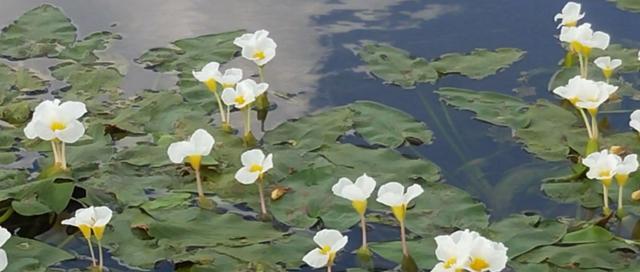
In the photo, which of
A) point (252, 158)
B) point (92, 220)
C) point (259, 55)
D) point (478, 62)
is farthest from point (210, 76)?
point (478, 62)

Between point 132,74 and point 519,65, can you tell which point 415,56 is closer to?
point 519,65

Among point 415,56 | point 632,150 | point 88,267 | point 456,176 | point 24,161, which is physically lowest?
point 88,267

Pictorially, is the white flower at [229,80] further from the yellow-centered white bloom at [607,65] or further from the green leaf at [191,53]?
the yellow-centered white bloom at [607,65]

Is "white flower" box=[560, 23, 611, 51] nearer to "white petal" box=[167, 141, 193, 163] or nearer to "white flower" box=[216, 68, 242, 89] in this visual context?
"white flower" box=[216, 68, 242, 89]

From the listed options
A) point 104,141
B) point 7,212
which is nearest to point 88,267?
point 7,212

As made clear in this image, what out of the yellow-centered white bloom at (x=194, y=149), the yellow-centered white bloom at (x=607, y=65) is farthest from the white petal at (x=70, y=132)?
the yellow-centered white bloom at (x=607, y=65)

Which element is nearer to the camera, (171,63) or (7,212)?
(7,212)

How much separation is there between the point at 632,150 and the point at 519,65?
1.09 feet

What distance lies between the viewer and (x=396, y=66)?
1.67m

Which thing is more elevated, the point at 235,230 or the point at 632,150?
the point at 632,150

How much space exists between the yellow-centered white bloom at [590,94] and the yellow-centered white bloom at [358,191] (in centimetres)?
34

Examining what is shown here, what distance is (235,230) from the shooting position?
48.6 inches

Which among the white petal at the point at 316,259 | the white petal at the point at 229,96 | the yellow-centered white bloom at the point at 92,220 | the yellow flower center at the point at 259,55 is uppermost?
→ the yellow flower center at the point at 259,55

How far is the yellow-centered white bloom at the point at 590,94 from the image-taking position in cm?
132
